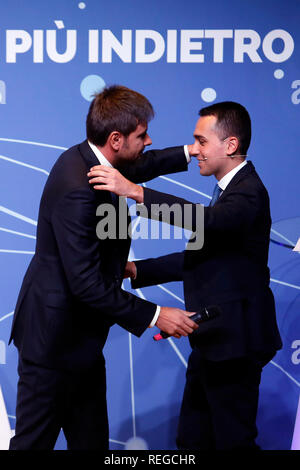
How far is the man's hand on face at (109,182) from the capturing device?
1617mm

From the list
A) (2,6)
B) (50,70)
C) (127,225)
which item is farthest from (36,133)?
(127,225)

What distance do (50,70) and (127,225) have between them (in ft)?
3.41

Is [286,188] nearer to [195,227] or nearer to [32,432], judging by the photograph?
[195,227]

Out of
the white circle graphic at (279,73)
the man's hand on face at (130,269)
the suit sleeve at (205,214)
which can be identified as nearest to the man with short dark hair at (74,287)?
the suit sleeve at (205,214)

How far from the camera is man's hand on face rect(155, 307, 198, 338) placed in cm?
178

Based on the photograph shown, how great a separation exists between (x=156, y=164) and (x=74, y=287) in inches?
27.3

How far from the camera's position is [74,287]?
1.68 m

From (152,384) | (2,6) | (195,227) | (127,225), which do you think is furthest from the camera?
(152,384)

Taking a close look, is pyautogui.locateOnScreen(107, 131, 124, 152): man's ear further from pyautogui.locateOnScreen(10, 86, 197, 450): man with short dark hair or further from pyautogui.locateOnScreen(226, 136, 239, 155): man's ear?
pyautogui.locateOnScreen(226, 136, 239, 155): man's ear

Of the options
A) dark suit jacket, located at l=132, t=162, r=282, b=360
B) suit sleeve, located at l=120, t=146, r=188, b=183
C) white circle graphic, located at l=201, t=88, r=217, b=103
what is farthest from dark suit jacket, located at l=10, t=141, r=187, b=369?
white circle graphic, located at l=201, t=88, r=217, b=103

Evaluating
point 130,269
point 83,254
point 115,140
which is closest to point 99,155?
point 115,140

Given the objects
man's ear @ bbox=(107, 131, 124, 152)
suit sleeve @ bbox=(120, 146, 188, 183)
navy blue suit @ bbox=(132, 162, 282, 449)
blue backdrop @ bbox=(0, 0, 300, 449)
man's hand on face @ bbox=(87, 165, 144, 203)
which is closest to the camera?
man's hand on face @ bbox=(87, 165, 144, 203)

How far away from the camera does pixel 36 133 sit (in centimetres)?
257

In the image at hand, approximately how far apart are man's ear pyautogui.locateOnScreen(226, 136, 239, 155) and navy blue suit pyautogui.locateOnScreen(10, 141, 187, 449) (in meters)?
0.45
